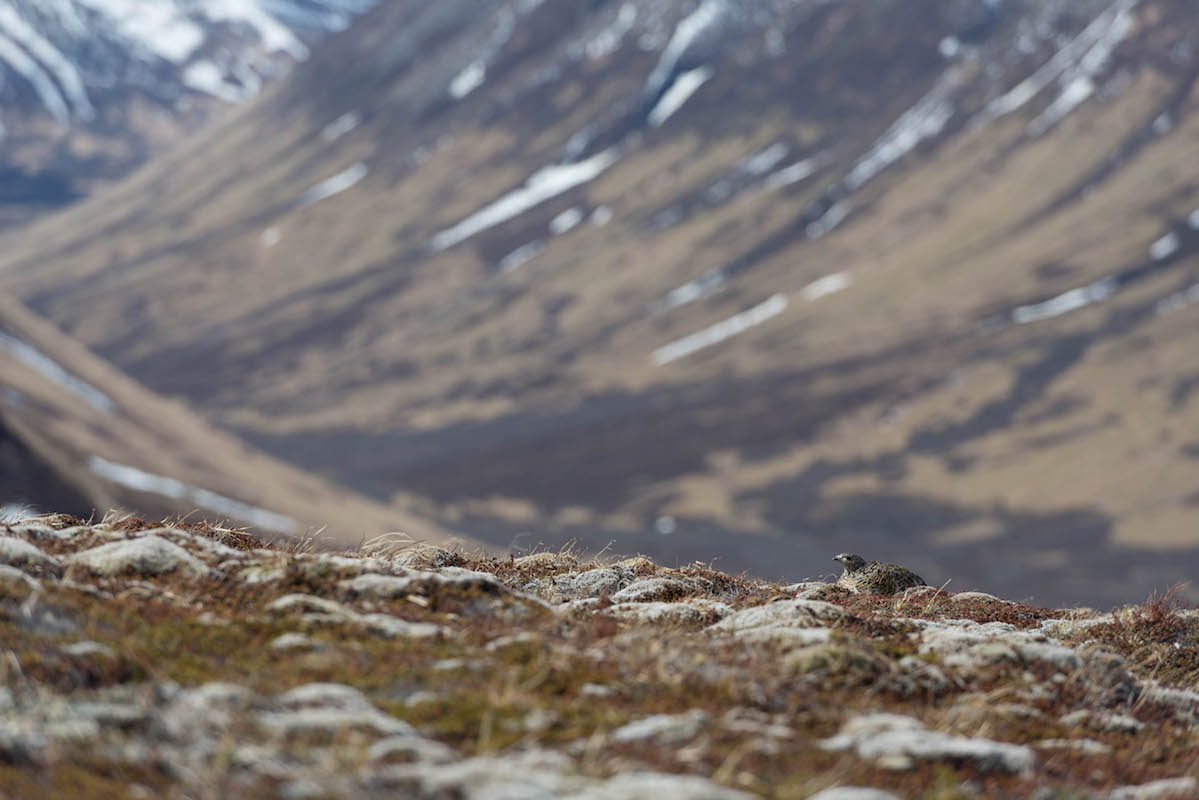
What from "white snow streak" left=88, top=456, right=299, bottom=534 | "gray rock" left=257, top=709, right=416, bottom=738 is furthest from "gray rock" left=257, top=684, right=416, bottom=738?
"white snow streak" left=88, top=456, right=299, bottom=534

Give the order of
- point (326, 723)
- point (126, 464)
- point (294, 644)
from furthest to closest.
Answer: point (126, 464) < point (294, 644) < point (326, 723)

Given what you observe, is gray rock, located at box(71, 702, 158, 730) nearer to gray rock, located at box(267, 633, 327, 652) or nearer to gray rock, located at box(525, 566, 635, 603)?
gray rock, located at box(267, 633, 327, 652)

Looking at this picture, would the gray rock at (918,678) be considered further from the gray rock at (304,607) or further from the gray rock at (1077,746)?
the gray rock at (304,607)

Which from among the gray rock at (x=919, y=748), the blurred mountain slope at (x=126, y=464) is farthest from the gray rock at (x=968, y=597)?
the blurred mountain slope at (x=126, y=464)

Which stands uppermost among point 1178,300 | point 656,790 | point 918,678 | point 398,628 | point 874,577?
point 1178,300

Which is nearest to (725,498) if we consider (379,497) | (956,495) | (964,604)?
(956,495)

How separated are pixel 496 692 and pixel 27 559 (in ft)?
14.5

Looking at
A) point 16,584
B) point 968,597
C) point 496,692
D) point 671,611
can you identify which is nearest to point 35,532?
point 16,584

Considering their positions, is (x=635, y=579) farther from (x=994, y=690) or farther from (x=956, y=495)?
(x=956, y=495)

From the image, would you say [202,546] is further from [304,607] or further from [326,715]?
[326,715]

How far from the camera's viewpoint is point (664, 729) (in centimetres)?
767

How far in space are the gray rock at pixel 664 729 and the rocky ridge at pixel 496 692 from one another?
20mm

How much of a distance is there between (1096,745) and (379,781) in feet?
18.0

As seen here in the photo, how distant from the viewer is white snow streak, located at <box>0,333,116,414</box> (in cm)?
17325
